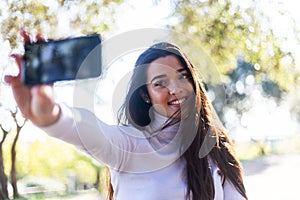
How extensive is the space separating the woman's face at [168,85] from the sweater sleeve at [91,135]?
10 centimetres

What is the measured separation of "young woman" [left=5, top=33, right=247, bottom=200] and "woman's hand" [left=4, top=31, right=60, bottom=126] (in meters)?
0.13

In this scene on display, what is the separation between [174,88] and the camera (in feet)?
2.28

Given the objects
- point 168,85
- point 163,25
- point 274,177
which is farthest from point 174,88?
point 274,177

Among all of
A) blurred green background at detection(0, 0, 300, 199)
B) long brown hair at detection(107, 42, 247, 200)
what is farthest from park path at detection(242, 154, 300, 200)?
long brown hair at detection(107, 42, 247, 200)

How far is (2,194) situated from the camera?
A: 235 centimetres

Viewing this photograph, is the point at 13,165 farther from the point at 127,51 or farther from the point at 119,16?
the point at 127,51

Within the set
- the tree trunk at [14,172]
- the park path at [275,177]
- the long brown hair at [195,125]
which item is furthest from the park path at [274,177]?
the long brown hair at [195,125]

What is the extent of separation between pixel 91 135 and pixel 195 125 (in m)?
0.23

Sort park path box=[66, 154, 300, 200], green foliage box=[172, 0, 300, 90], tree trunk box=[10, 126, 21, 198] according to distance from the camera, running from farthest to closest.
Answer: park path box=[66, 154, 300, 200] < tree trunk box=[10, 126, 21, 198] < green foliage box=[172, 0, 300, 90]

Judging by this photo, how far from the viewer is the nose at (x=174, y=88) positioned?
69 cm

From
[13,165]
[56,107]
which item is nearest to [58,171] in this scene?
[13,165]

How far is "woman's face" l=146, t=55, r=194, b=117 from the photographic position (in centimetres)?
70

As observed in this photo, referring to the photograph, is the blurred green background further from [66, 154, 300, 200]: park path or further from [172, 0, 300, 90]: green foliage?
[66, 154, 300, 200]: park path

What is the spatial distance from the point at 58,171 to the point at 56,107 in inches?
77.8
